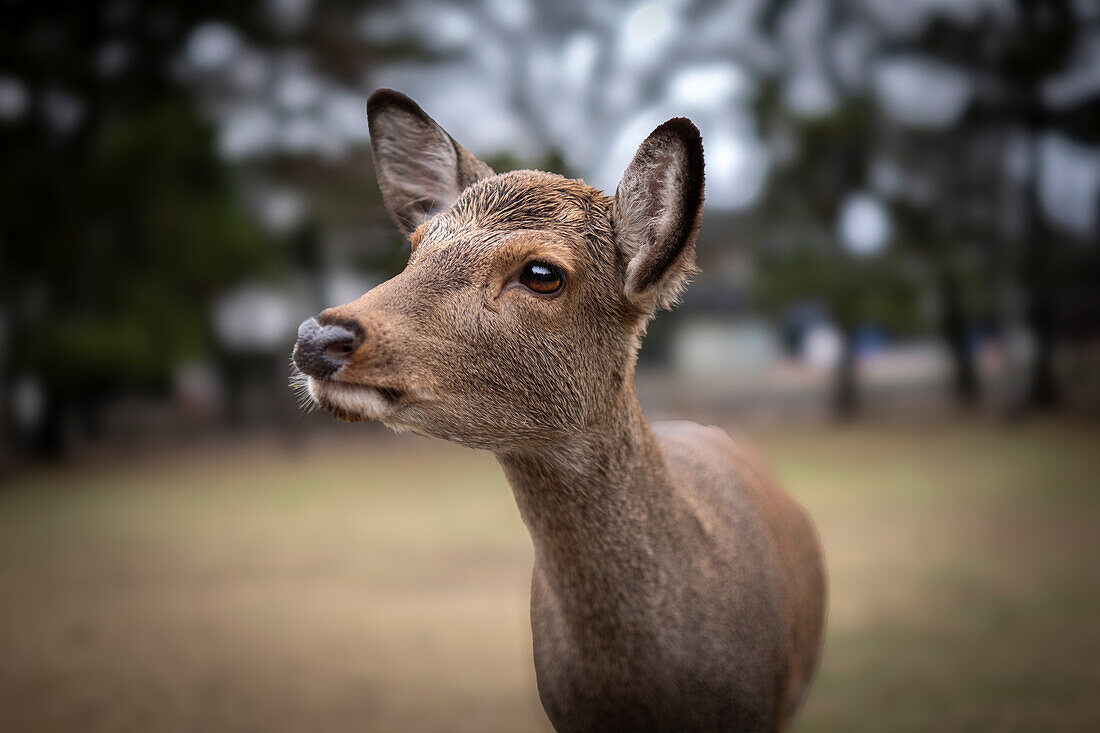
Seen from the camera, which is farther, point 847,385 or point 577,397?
point 847,385

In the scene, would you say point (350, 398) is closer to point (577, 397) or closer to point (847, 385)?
point (577, 397)

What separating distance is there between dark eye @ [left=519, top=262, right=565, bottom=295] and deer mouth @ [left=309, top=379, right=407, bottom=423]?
488mm

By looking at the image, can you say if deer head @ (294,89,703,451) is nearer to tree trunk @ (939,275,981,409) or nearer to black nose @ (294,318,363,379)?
black nose @ (294,318,363,379)

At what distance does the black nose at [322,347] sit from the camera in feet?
5.26

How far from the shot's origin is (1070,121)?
34.5 ft

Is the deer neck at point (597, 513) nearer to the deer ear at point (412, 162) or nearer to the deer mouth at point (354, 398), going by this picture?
the deer mouth at point (354, 398)

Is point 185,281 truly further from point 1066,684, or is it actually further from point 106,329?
point 1066,684

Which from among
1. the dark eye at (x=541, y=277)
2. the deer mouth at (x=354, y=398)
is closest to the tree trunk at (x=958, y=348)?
the dark eye at (x=541, y=277)

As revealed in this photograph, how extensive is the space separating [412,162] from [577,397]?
3.29 ft

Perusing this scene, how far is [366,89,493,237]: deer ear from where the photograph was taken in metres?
2.26

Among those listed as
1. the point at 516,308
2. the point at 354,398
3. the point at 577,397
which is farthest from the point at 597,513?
the point at 354,398

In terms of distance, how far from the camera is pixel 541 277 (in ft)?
6.47

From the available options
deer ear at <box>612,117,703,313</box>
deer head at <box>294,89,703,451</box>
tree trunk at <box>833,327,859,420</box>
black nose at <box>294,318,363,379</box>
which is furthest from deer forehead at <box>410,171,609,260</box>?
tree trunk at <box>833,327,859,420</box>

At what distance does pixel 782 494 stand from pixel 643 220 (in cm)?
183
